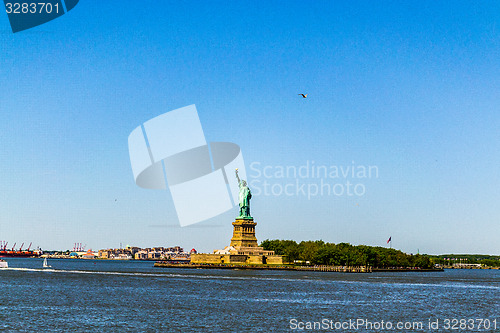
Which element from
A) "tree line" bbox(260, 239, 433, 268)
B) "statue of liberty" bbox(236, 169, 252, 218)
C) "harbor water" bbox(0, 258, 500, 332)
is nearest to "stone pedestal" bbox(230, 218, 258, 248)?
"statue of liberty" bbox(236, 169, 252, 218)

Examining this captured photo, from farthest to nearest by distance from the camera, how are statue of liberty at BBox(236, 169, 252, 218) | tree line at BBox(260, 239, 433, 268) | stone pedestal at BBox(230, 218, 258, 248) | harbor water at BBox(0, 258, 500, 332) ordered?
tree line at BBox(260, 239, 433, 268)
statue of liberty at BBox(236, 169, 252, 218)
stone pedestal at BBox(230, 218, 258, 248)
harbor water at BBox(0, 258, 500, 332)

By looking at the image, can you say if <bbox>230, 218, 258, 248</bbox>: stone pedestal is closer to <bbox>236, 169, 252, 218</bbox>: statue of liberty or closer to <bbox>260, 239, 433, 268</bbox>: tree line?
<bbox>236, 169, 252, 218</bbox>: statue of liberty

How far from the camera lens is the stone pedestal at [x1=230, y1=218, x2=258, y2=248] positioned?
535 feet

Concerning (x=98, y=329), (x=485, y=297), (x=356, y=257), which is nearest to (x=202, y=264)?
(x=356, y=257)

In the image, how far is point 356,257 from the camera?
569 feet

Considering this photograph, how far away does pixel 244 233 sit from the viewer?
164125mm

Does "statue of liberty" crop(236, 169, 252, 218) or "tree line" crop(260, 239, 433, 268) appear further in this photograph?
"tree line" crop(260, 239, 433, 268)

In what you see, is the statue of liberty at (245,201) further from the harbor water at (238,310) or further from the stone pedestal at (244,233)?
the harbor water at (238,310)

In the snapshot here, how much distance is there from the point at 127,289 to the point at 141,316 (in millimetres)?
29440

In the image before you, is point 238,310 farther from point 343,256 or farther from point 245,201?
point 343,256

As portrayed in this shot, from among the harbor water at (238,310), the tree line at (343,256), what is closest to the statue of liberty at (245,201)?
the tree line at (343,256)

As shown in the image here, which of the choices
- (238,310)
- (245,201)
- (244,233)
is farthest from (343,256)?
(238,310)

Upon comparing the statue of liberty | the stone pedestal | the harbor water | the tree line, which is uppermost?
the statue of liberty

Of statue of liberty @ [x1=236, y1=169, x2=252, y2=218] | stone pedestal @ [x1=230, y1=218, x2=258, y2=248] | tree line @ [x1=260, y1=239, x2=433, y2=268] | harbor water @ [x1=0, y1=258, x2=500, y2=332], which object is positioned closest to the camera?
harbor water @ [x1=0, y1=258, x2=500, y2=332]
